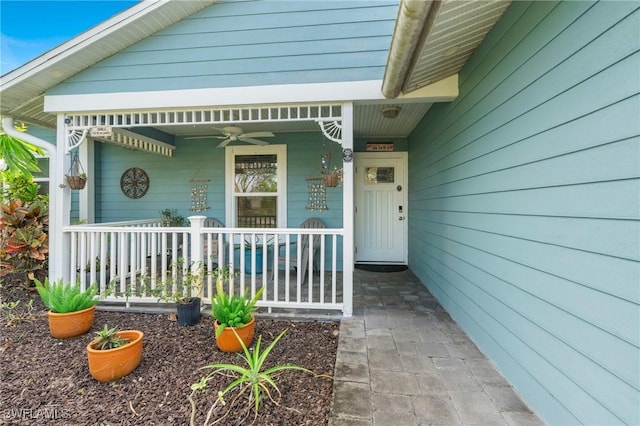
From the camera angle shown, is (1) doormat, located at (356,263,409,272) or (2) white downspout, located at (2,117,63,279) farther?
(1) doormat, located at (356,263,409,272)

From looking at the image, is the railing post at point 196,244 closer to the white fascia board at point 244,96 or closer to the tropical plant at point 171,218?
the white fascia board at point 244,96

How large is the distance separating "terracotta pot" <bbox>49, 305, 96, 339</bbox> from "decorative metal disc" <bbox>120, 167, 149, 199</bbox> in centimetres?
318

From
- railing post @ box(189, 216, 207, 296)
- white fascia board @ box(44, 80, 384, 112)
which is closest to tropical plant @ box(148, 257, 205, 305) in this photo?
railing post @ box(189, 216, 207, 296)

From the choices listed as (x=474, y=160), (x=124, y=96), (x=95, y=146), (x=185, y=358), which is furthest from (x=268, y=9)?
(x=95, y=146)

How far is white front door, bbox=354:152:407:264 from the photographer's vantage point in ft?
17.8

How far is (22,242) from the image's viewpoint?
3.69 meters

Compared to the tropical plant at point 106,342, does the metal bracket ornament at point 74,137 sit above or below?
above

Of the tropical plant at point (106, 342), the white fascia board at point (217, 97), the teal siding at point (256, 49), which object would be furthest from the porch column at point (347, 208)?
the tropical plant at point (106, 342)

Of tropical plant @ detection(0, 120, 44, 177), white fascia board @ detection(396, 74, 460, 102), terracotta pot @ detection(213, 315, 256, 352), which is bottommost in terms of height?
terracotta pot @ detection(213, 315, 256, 352)

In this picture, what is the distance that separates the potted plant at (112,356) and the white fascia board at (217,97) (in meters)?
2.47

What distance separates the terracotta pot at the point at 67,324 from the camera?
8.38ft

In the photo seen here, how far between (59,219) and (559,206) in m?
4.89

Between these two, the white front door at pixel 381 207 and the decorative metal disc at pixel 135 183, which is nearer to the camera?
the decorative metal disc at pixel 135 183

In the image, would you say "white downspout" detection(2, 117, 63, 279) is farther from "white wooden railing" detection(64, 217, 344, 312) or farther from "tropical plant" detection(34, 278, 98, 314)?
"tropical plant" detection(34, 278, 98, 314)
